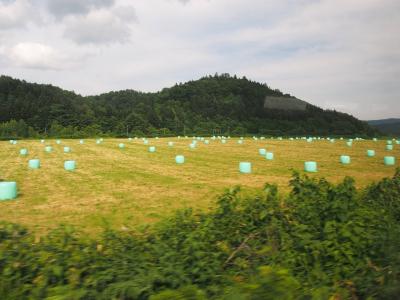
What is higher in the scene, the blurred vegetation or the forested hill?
the forested hill

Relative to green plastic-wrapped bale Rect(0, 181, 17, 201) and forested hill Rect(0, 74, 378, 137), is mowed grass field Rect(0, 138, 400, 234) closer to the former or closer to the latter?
green plastic-wrapped bale Rect(0, 181, 17, 201)

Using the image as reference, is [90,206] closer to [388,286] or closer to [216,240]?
[216,240]

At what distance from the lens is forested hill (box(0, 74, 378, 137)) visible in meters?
120

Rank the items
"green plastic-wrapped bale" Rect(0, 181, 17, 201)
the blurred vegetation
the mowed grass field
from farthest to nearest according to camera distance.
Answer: "green plastic-wrapped bale" Rect(0, 181, 17, 201) < the mowed grass field < the blurred vegetation

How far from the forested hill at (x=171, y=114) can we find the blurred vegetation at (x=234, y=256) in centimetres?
9105

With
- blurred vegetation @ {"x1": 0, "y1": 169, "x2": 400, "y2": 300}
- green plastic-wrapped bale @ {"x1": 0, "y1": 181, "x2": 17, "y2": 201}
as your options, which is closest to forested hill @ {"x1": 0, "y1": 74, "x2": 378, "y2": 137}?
green plastic-wrapped bale @ {"x1": 0, "y1": 181, "x2": 17, "y2": 201}

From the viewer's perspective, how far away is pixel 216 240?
24.6 feet

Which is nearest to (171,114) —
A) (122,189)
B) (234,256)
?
(122,189)

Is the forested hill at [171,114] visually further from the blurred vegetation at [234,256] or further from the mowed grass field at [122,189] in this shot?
the blurred vegetation at [234,256]

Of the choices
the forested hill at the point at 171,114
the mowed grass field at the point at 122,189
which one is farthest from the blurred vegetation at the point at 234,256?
the forested hill at the point at 171,114

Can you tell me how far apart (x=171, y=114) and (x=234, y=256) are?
150 m

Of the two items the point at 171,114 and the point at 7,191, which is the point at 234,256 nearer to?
the point at 7,191

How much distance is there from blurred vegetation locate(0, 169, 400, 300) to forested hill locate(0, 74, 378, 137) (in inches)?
3585

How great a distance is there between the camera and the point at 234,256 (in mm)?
7133
